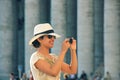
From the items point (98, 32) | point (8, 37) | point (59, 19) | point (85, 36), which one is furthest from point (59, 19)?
point (8, 37)

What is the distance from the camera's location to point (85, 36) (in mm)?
50938

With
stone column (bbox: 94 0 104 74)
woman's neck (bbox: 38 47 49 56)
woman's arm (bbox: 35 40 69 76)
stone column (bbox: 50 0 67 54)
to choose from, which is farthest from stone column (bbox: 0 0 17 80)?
woman's arm (bbox: 35 40 69 76)

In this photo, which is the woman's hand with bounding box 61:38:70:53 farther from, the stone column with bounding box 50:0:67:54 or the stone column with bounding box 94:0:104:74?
the stone column with bounding box 50:0:67:54

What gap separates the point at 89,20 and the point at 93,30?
40.0 inches

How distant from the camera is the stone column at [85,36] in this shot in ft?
166

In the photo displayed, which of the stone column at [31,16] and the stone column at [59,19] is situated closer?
the stone column at [59,19]

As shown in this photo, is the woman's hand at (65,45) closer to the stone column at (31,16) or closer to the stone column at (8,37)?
the stone column at (31,16)

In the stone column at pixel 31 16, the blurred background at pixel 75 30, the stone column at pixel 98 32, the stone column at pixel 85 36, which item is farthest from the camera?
the stone column at pixel 31 16

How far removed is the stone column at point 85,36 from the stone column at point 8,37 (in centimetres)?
1685

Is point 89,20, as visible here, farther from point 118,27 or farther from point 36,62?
point 36,62

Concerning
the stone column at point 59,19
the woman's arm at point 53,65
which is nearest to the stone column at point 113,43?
the stone column at point 59,19

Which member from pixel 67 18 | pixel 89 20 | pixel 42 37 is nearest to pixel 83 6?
pixel 89 20

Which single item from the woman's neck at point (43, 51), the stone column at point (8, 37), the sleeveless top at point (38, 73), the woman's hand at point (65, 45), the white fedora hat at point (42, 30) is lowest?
the stone column at point (8, 37)

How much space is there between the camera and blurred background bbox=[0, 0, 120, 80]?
46.5 meters
